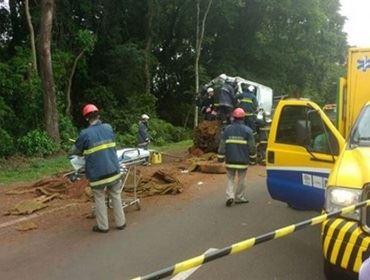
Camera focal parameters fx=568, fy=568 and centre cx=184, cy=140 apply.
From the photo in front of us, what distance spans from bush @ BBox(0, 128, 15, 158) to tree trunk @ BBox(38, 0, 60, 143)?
143cm

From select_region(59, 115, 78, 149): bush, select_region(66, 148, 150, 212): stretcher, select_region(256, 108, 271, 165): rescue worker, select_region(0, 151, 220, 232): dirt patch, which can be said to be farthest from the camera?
select_region(59, 115, 78, 149): bush

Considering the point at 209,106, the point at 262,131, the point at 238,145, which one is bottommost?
the point at 262,131

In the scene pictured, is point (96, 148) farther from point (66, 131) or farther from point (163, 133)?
point (163, 133)

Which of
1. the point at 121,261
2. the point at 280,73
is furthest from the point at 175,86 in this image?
the point at 121,261

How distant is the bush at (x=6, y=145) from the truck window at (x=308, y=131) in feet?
40.4

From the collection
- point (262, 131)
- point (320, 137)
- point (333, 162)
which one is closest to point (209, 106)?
point (262, 131)

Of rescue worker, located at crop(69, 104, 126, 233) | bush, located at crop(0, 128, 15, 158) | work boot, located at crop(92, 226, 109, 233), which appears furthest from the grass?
rescue worker, located at crop(69, 104, 126, 233)

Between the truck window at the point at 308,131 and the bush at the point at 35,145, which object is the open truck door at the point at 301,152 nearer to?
the truck window at the point at 308,131

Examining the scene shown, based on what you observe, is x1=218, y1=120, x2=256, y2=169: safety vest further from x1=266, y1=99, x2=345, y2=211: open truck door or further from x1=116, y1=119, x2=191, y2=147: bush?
x1=116, y1=119, x2=191, y2=147: bush

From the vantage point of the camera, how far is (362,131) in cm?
598

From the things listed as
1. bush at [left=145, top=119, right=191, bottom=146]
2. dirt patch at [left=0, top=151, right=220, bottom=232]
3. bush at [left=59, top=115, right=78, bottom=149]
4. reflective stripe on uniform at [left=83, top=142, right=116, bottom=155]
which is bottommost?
bush at [left=145, top=119, right=191, bottom=146]

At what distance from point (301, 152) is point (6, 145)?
1305 centimetres

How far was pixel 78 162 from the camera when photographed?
8.66 meters

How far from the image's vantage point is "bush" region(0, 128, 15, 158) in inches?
700
